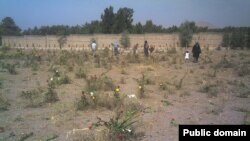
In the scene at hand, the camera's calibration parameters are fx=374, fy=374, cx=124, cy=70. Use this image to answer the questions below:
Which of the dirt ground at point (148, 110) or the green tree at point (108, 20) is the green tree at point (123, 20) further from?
the dirt ground at point (148, 110)

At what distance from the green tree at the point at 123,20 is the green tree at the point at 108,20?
3.05 ft

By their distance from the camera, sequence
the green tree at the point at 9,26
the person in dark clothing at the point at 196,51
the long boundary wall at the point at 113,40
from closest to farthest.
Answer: the person in dark clothing at the point at 196,51
the long boundary wall at the point at 113,40
the green tree at the point at 9,26

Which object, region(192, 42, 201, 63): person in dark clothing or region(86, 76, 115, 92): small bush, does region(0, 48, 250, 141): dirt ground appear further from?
region(192, 42, 201, 63): person in dark clothing

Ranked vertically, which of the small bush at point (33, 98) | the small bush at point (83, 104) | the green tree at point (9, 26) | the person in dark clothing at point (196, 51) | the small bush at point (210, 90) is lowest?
the small bush at point (210, 90)

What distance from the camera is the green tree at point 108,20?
67.2 meters

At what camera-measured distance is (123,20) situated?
66.9 metres

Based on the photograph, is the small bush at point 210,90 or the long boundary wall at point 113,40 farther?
the long boundary wall at point 113,40

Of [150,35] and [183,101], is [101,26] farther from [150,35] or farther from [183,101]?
[183,101]

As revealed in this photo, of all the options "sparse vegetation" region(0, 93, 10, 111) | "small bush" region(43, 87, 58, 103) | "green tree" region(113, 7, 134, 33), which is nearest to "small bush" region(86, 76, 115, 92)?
"small bush" region(43, 87, 58, 103)

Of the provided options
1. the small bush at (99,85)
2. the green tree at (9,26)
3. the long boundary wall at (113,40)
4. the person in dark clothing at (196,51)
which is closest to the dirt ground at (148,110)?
the small bush at (99,85)

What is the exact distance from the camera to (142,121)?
8.66 m

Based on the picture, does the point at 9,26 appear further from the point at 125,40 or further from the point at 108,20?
the point at 125,40

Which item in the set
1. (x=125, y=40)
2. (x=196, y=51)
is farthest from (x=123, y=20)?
(x=196, y=51)

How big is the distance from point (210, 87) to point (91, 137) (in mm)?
8027
